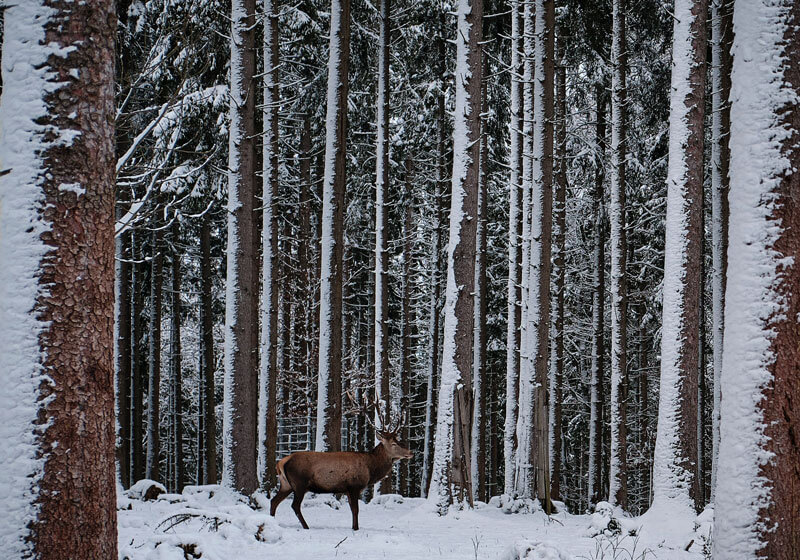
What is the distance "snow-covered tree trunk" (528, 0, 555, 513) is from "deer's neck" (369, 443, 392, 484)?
4.18 meters

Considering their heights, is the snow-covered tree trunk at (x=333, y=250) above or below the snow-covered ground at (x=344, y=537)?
above

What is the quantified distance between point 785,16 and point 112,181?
4.96m

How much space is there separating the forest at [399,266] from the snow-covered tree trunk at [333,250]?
67 mm

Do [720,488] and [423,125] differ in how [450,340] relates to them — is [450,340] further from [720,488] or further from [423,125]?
[423,125]

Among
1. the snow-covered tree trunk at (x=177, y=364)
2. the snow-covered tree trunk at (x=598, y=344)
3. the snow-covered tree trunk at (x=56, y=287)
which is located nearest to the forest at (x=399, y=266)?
the snow-covered tree trunk at (x=56, y=287)

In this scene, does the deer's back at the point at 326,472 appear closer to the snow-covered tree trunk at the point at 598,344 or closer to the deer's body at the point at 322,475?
the deer's body at the point at 322,475

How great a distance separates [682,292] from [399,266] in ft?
54.8

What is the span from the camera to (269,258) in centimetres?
1441

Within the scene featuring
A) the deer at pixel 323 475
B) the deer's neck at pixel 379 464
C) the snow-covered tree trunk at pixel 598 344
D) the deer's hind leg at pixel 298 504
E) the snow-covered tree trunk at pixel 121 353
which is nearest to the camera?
the deer's hind leg at pixel 298 504

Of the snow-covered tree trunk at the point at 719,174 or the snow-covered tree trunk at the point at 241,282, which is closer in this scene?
the snow-covered tree trunk at the point at 241,282

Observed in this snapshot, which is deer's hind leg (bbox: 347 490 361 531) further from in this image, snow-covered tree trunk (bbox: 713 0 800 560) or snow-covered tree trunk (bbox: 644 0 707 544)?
snow-covered tree trunk (bbox: 713 0 800 560)

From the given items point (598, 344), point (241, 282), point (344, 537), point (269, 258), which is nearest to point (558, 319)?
point (598, 344)

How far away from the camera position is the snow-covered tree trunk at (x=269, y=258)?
44.7 ft

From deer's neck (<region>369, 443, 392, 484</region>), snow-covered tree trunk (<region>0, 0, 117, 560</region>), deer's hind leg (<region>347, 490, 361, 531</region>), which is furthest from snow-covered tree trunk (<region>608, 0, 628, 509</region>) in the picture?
snow-covered tree trunk (<region>0, 0, 117, 560</region>)
